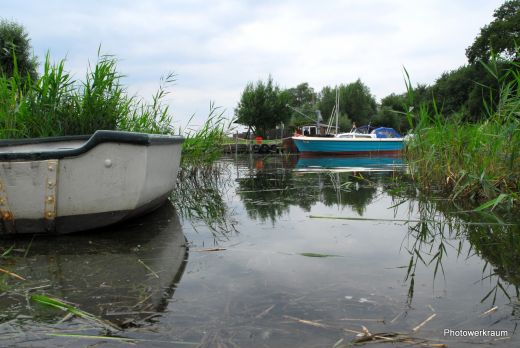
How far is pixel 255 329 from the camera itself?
1633 millimetres

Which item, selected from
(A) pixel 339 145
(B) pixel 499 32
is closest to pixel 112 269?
(A) pixel 339 145

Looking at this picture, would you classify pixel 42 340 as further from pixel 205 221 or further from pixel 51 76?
pixel 51 76

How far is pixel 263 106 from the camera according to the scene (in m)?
40.0

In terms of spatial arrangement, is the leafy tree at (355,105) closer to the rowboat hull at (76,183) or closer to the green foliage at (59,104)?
the green foliage at (59,104)

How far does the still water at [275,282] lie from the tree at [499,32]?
37.3 meters

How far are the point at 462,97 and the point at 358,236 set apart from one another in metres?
44.5

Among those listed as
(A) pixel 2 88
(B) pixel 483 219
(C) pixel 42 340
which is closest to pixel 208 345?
(C) pixel 42 340

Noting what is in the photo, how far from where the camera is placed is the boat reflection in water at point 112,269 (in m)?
1.90

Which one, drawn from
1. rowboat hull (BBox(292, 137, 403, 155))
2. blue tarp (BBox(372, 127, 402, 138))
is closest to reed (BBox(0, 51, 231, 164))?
rowboat hull (BBox(292, 137, 403, 155))

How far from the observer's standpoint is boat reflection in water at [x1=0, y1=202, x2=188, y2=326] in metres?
1.90

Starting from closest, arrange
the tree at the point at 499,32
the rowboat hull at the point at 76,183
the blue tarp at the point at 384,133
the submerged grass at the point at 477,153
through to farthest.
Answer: the rowboat hull at the point at 76,183, the submerged grass at the point at 477,153, the blue tarp at the point at 384,133, the tree at the point at 499,32

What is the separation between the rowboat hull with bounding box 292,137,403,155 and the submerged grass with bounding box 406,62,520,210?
15.4 meters

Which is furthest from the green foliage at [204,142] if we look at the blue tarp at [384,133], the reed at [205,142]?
the blue tarp at [384,133]

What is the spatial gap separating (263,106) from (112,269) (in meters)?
38.2
